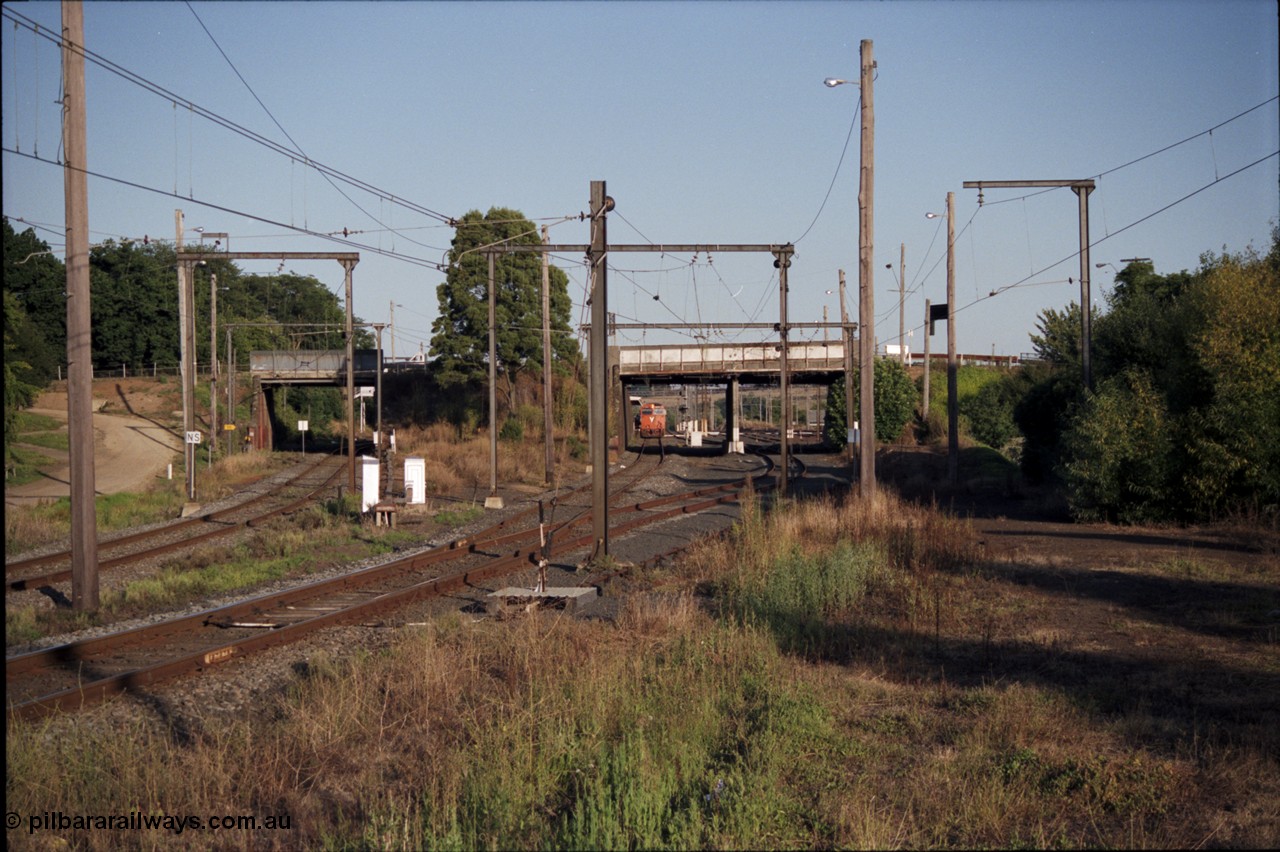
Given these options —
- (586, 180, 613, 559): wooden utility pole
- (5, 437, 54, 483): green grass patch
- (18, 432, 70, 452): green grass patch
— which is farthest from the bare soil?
(586, 180, 613, 559): wooden utility pole

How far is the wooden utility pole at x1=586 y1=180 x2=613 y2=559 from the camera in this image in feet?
56.4

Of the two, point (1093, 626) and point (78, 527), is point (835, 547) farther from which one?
point (78, 527)

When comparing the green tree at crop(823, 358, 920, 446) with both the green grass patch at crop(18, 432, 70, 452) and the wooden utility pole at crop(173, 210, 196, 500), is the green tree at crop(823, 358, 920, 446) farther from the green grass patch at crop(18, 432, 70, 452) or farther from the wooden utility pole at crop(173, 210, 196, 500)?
the green grass patch at crop(18, 432, 70, 452)

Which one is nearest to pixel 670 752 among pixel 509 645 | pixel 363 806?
pixel 363 806

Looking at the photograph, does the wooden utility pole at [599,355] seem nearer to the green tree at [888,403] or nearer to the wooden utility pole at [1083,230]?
the wooden utility pole at [1083,230]

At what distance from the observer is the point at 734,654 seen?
9.44 metres

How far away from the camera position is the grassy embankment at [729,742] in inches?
227

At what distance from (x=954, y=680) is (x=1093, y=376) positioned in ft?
67.8

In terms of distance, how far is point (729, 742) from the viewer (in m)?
7.32
